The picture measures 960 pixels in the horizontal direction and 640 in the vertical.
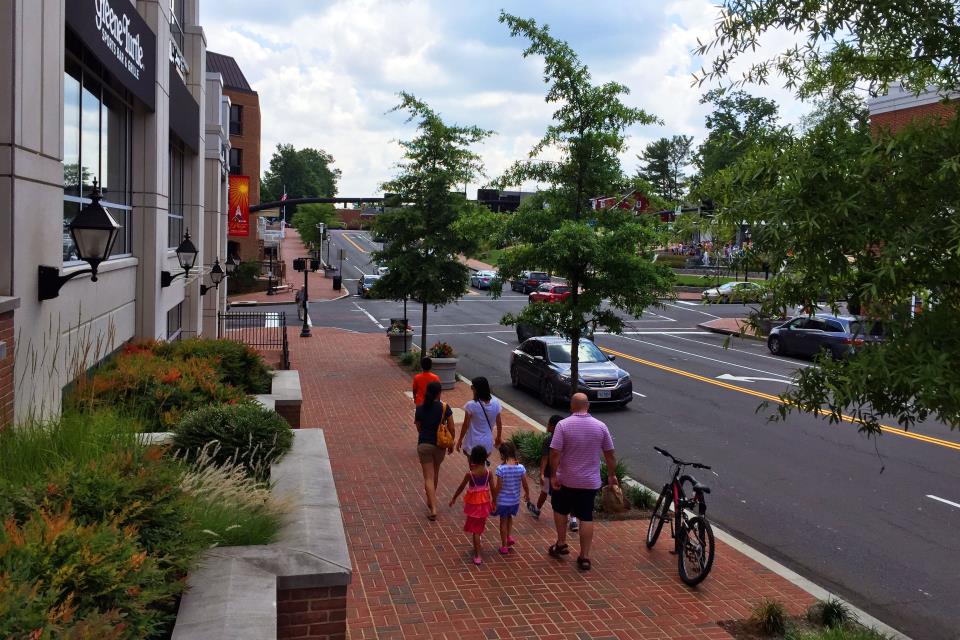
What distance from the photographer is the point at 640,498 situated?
10945 millimetres

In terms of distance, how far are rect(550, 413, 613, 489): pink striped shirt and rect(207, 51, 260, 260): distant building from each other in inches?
2461

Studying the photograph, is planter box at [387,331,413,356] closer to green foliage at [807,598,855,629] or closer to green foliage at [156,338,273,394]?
green foliage at [156,338,273,394]

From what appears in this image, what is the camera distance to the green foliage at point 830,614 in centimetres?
727

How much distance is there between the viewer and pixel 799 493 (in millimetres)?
12211

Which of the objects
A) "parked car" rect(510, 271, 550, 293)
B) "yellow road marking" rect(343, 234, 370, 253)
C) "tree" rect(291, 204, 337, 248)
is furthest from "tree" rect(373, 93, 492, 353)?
"yellow road marking" rect(343, 234, 370, 253)

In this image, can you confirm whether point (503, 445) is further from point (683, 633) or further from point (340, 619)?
point (340, 619)

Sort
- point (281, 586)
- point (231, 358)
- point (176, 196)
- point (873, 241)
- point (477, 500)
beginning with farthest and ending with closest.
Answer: point (176, 196) < point (231, 358) < point (477, 500) < point (873, 241) < point (281, 586)

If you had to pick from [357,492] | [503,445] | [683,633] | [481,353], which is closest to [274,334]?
[481,353]

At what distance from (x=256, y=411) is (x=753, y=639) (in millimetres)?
4587

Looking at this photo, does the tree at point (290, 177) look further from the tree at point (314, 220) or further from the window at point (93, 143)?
the window at point (93, 143)

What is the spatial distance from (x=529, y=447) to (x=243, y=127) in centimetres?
6248

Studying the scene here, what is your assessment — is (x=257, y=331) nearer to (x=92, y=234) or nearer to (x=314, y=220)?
(x=92, y=234)

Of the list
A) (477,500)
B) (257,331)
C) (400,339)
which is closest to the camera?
(477,500)

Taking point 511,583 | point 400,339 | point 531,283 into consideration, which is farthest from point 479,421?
point 531,283
